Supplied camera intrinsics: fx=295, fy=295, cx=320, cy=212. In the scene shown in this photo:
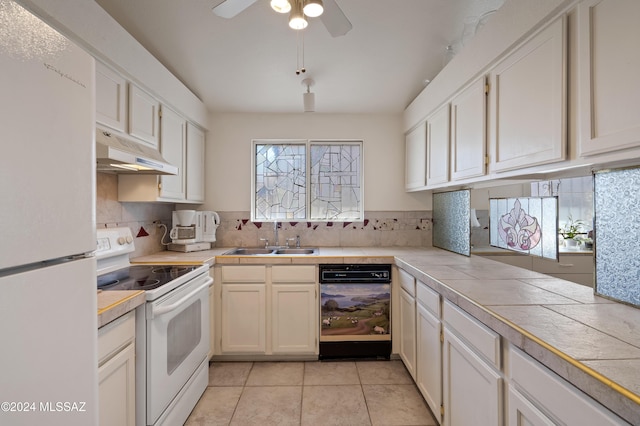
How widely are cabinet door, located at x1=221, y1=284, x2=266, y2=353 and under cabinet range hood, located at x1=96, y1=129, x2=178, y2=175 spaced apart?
1120 mm

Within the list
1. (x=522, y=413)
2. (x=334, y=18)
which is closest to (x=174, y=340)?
(x=522, y=413)

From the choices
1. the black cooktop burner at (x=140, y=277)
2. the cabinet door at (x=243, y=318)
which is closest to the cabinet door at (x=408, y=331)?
the cabinet door at (x=243, y=318)

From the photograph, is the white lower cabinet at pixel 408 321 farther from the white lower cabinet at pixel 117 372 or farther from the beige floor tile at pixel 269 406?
the white lower cabinet at pixel 117 372

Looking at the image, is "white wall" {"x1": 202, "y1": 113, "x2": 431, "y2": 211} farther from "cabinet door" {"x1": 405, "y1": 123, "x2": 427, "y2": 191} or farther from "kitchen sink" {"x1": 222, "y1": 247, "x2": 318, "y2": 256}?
"kitchen sink" {"x1": 222, "y1": 247, "x2": 318, "y2": 256}

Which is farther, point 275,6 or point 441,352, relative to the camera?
point 441,352

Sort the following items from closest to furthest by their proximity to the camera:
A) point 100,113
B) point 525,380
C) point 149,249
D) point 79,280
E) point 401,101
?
1. point 79,280
2. point 525,380
3. point 100,113
4. point 149,249
5. point 401,101

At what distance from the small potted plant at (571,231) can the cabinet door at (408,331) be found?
0.95 m

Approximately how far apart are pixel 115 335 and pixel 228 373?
1.40 meters

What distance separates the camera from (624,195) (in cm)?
115

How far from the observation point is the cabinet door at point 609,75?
92 centimetres

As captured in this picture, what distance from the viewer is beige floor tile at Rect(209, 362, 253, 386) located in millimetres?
2271

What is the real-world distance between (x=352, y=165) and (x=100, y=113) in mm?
2254

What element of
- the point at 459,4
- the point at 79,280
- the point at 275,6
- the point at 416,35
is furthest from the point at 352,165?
the point at 79,280

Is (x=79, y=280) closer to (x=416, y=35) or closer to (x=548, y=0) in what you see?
(x=548, y=0)
